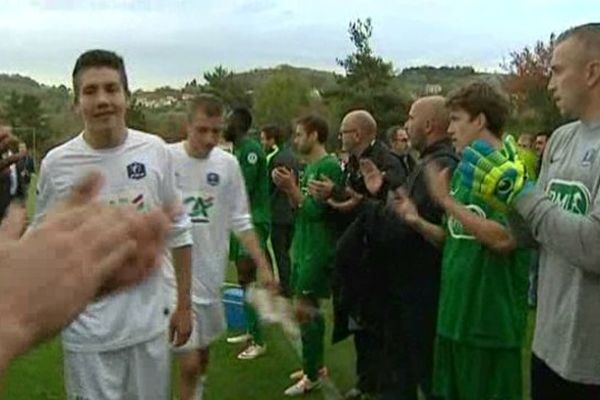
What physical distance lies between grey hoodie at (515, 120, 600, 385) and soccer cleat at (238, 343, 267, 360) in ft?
16.8

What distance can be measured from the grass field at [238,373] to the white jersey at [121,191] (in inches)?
113

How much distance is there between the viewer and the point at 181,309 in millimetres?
5523

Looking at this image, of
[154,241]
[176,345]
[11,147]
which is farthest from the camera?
[11,147]

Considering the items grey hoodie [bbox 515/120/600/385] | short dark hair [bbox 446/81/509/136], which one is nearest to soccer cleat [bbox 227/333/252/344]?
short dark hair [bbox 446/81/509/136]

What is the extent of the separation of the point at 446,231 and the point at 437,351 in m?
0.64

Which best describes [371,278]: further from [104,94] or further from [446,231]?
[104,94]

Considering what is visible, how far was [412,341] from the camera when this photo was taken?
6.35m

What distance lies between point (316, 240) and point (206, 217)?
52.2 inches

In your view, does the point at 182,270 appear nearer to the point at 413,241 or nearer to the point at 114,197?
the point at 114,197

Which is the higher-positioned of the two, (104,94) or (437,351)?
(104,94)

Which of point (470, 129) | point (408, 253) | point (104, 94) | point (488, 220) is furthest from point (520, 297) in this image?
point (104, 94)

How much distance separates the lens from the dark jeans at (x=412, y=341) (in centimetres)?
629

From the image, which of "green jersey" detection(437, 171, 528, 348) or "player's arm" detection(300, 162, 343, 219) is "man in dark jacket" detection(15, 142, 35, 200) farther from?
"green jersey" detection(437, 171, 528, 348)

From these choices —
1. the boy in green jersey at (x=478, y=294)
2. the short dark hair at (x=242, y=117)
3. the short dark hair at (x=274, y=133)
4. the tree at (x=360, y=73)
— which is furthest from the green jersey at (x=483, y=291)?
the tree at (x=360, y=73)
